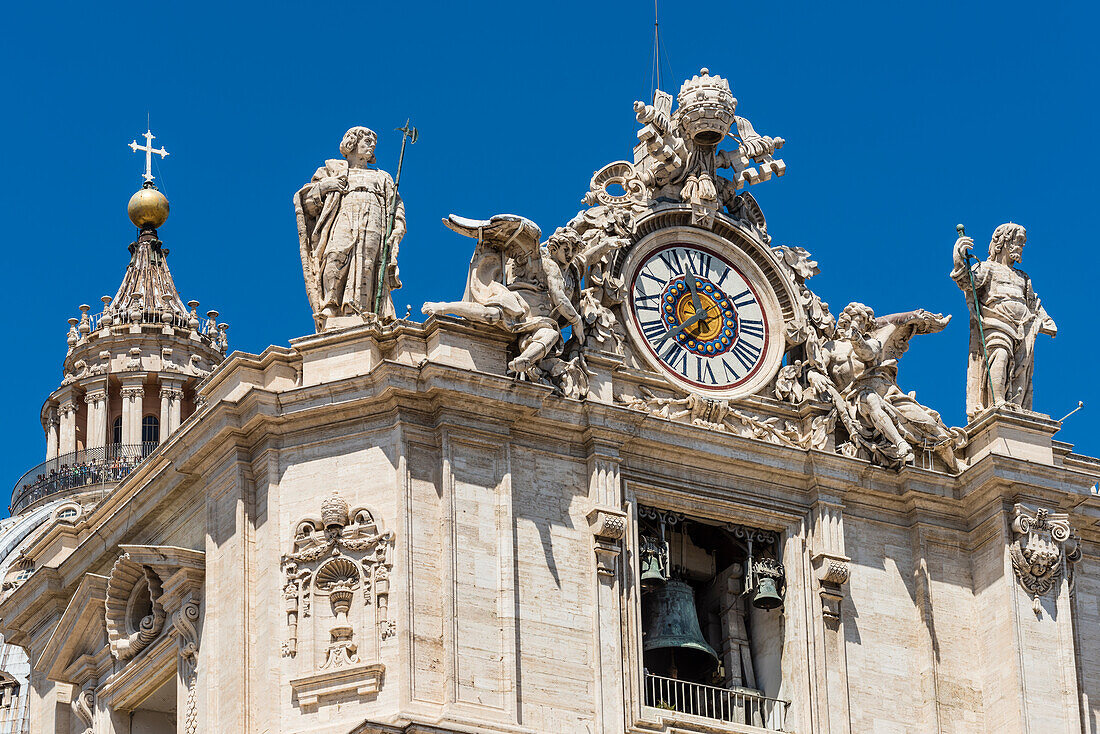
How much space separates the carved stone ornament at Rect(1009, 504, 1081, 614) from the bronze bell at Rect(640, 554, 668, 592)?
15.0ft

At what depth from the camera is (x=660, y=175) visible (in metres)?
40.8

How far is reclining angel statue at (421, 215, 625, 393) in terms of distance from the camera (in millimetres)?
37938

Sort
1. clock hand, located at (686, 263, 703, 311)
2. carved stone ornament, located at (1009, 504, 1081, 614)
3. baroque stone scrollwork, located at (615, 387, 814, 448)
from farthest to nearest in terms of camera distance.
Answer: clock hand, located at (686, 263, 703, 311)
carved stone ornament, located at (1009, 504, 1081, 614)
baroque stone scrollwork, located at (615, 387, 814, 448)

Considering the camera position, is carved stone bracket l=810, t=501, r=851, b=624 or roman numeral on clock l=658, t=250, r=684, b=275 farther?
roman numeral on clock l=658, t=250, r=684, b=275

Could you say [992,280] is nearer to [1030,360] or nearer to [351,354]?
[1030,360]

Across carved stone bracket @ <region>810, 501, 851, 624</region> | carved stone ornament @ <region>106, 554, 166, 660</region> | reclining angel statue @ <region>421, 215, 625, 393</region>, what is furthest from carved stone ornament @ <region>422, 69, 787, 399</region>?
carved stone ornament @ <region>106, 554, 166, 660</region>

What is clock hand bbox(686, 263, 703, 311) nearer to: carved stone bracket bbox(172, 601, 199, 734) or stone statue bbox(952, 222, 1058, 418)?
stone statue bbox(952, 222, 1058, 418)

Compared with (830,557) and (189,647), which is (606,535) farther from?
(189,647)

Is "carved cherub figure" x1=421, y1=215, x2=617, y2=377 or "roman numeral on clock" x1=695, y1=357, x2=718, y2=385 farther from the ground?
"carved cherub figure" x1=421, y1=215, x2=617, y2=377

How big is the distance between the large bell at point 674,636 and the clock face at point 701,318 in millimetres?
2730

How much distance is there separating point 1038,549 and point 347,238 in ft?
31.1

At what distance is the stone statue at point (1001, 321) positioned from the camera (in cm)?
4088

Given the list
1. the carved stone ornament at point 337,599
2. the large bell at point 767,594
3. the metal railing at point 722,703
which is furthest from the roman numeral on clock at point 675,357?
the carved stone ornament at point 337,599

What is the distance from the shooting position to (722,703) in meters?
38.4
